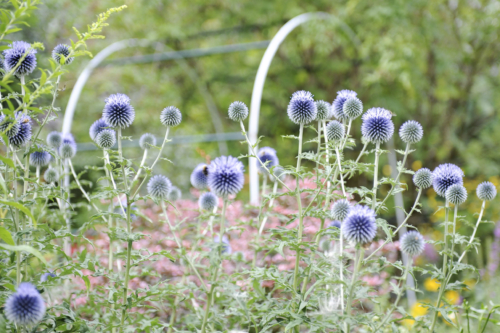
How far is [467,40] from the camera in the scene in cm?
714

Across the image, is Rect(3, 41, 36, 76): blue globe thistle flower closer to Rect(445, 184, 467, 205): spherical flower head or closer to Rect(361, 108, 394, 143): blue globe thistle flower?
Rect(361, 108, 394, 143): blue globe thistle flower

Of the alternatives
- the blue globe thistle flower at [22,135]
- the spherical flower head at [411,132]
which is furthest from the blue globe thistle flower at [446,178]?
the blue globe thistle flower at [22,135]

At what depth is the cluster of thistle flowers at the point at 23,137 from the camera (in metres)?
1.43

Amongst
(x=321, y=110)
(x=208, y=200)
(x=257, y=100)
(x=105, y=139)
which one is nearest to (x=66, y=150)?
(x=105, y=139)

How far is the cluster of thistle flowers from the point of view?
1.43 metres

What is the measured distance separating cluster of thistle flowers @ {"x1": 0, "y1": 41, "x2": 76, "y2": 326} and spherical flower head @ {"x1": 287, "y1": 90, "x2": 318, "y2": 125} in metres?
1.11

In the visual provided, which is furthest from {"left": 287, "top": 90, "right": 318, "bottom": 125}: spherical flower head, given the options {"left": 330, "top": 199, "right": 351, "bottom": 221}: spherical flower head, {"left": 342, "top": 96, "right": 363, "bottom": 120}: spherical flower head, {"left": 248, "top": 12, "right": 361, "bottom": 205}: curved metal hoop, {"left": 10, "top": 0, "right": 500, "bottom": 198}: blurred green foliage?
{"left": 10, "top": 0, "right": 500, "bottom": 198}: blurred green foliage

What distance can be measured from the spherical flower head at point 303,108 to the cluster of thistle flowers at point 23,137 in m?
1.11

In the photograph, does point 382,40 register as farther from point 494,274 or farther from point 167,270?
point 167,270

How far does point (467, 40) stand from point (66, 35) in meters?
7.18

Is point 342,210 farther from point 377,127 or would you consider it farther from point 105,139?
point 105,139

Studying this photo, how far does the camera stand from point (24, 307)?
1.43 metres

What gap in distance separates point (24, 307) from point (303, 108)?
1.49 meters

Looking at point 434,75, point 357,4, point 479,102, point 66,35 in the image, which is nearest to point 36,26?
point 66,35
